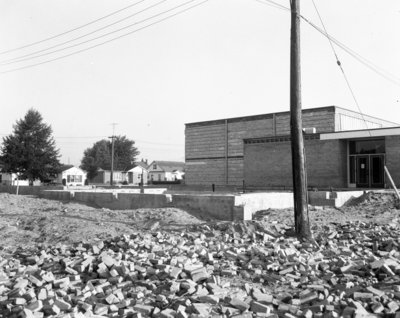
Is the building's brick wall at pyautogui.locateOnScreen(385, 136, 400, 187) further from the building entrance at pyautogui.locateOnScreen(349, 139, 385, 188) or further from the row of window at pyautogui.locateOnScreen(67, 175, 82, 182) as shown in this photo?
the row of window at pyautogui.locateOnScreen(67, 175, 82, 182)

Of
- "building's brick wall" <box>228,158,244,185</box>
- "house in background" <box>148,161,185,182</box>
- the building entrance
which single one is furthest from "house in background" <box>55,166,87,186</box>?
the building entrance

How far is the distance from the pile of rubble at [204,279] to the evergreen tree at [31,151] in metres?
39.2

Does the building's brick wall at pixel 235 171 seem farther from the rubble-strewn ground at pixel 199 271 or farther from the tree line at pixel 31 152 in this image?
the rubble-strewn ground at pixel 199 271

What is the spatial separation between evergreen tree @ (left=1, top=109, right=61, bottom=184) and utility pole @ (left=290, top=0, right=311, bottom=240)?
4104 centimetres

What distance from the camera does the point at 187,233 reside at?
1113cm

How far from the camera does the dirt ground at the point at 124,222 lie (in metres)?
11.2

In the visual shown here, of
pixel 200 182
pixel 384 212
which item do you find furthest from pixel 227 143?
pixel 384 212

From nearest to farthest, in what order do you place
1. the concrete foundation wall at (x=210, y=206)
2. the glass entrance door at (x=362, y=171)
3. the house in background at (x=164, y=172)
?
the concrete foundation wall at (x=210, y=206) < the glass entrance door at (x=362, y=171) < the house in background at (x=164, y=172)

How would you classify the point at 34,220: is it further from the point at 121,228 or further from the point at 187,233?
the point at 187,233

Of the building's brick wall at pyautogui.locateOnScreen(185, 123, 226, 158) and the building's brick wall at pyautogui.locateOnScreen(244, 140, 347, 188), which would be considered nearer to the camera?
the building's brick wall at pyautogui.locateOnScreen(244, 140, 347, 188)

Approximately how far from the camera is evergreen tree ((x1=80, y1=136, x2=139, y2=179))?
109 m

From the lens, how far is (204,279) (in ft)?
22.5

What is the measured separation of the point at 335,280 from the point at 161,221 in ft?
23.8

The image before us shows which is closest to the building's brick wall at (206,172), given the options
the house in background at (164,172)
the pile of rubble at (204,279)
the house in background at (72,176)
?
the pile of rubble at (204,279)
